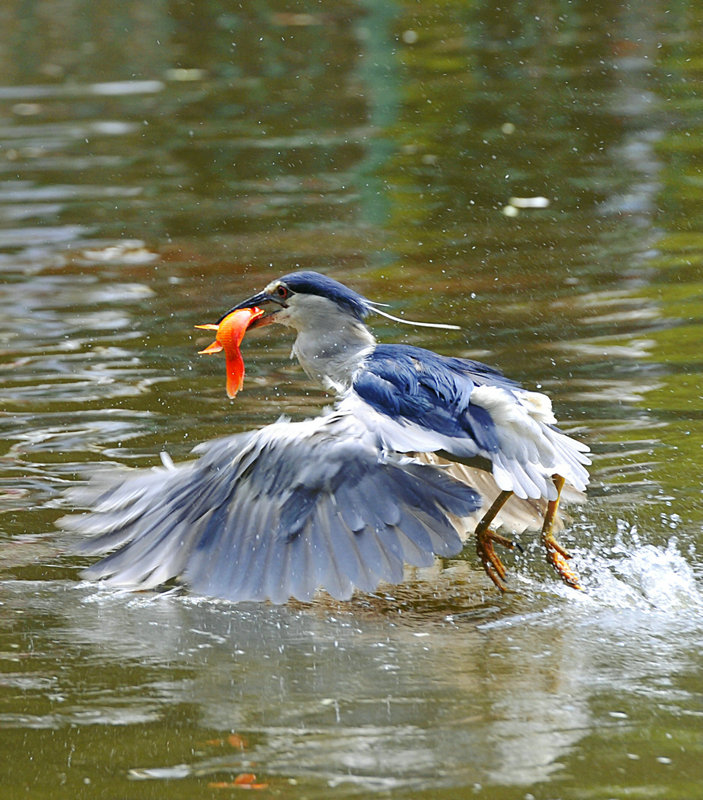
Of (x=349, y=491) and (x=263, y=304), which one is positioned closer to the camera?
(x=349, y=491)

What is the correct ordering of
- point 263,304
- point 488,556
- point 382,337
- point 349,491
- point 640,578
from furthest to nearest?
point 382,337 < point 263,304 < point 488,556 < point 640,578 < point 349,491

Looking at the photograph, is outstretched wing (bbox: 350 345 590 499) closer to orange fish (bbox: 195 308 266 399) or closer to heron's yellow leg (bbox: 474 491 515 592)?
heron's yellow leg (bbox: 474 491 515 592)

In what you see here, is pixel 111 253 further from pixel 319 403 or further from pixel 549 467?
pixel 549 467

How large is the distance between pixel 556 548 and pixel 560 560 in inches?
2.3

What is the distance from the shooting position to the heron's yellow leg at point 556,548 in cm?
498

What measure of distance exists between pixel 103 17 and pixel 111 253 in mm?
11152

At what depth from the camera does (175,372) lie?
23.0 feet

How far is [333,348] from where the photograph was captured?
5.55 meters

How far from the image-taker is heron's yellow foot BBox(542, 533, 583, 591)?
16.3ft

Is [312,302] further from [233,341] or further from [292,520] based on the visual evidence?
[292,520]

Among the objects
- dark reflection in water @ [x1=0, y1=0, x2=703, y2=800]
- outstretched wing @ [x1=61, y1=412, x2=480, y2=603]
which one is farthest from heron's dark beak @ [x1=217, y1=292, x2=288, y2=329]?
outstretched wing @ [x1=61, y1=412, x2=480, y2=603]

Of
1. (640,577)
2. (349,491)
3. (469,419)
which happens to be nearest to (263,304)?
(469,419)

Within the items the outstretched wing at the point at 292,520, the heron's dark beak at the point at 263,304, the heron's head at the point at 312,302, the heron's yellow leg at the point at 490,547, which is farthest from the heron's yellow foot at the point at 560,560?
the heron's dark beak at the point at 263,304

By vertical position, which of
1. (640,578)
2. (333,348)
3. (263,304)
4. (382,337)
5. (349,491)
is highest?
(263,304)
